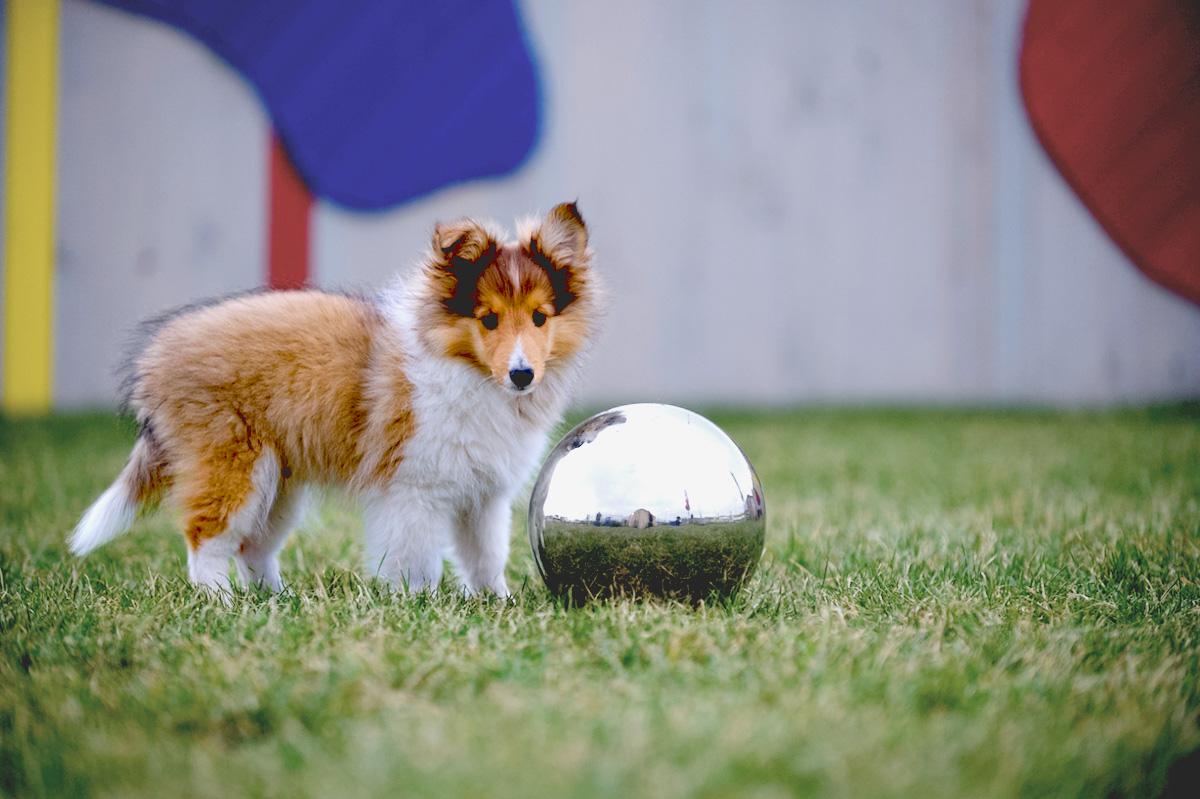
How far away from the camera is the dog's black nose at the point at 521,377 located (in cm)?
265

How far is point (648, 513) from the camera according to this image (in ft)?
8.13

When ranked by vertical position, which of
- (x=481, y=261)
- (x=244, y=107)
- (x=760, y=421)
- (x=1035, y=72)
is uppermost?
(x=1035, y=72)

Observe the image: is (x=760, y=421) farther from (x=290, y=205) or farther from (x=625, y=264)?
(x=290, y=205)

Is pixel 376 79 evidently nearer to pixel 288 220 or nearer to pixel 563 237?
pixel 288 220

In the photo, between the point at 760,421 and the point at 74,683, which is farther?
the point at 760,421

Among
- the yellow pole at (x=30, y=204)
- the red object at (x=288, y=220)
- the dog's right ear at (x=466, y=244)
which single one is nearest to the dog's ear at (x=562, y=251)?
the dog's right ear at (x=466, y=244)

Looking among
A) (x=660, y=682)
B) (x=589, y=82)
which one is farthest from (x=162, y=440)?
(x=589, y=82)

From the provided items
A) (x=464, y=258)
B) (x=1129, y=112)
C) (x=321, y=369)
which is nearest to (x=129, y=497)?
(x=321, y=369)

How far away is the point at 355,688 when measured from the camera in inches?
76.9

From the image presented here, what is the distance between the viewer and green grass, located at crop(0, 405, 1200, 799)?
160cm

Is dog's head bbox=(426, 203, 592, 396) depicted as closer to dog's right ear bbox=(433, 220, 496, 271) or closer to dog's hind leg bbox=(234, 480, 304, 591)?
dog's right ear bbox=(433, 220, 496, 271)

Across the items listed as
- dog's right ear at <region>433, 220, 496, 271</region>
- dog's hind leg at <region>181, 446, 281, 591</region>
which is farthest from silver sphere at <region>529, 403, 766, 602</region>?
dog's hind leg at <region>181, 446, 281, 591</region>

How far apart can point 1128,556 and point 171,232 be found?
7222 mm

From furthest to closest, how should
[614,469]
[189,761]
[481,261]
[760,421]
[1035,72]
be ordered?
[1035,72] → [760,421] → [481,261] → [614,469] → [189,761]
